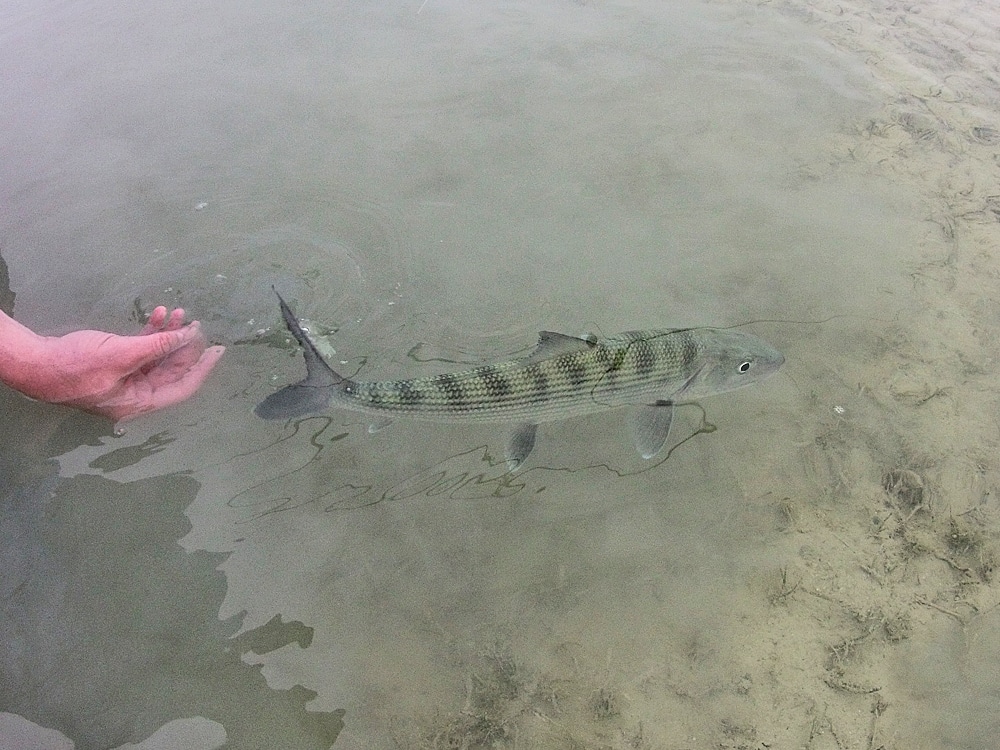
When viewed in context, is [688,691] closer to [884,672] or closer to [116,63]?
[884,672]

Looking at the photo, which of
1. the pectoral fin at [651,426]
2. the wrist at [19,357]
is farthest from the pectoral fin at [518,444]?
the wrist at [19,357]

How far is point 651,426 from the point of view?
4.59m

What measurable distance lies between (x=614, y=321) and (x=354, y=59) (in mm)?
5443

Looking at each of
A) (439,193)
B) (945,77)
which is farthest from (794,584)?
(945,77)

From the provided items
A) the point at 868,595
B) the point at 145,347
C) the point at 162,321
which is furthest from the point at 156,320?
the point at 868,595

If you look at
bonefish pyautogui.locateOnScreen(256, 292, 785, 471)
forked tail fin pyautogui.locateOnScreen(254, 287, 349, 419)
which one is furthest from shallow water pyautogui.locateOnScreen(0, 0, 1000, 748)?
forked tail fin pyautogui.locateOnScreen(254, 287, 349, 419)

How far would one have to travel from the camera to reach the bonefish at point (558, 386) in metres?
4.06

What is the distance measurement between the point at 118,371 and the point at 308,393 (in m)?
1.57

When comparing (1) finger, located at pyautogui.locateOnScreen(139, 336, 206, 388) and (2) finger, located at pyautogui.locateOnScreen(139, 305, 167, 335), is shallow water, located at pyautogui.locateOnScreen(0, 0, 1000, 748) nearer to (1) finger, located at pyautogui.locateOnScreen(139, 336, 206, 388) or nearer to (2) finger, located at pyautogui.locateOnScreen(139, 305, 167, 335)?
(1) finger, located at pyautogui.locateOnScreen(139, 336, 206, 388)

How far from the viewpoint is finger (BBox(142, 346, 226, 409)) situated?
4.75 m

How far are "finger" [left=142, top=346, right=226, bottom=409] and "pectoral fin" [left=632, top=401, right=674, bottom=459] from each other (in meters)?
3.28

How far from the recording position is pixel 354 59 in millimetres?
8312

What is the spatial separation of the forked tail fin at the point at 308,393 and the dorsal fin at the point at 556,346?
1.26m

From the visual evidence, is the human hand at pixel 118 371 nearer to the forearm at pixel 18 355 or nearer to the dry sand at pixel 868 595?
the forearm at pixel 18 355
